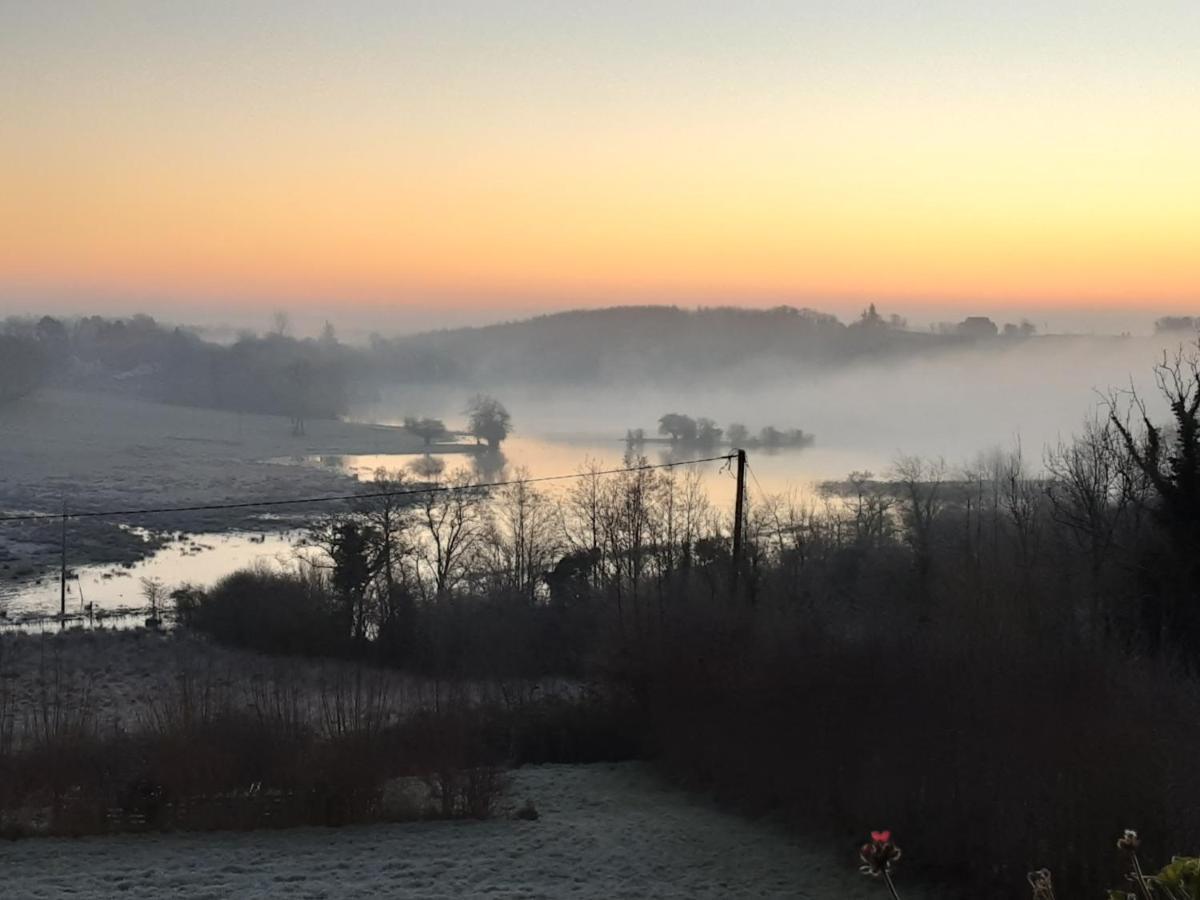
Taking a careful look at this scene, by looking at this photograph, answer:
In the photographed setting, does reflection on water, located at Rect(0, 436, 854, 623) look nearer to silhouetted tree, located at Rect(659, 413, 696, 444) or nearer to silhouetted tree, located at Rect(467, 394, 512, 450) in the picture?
silhouetted tree, located at Rect(467, 394, 512, 450)

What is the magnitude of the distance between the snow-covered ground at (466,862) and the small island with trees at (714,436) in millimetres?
68112

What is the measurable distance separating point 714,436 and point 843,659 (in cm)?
7048

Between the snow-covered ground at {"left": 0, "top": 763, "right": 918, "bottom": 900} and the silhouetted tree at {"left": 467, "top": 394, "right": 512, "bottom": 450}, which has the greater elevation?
the silhouetted tree at {"left": 467, "top": 394, "right": 512, "bottom": 450}

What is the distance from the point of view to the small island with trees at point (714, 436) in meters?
83.9

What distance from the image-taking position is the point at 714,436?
3359 inches

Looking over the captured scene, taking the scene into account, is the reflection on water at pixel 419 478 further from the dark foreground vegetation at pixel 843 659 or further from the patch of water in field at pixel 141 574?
the dark foreground vegetation at pixel 843 659

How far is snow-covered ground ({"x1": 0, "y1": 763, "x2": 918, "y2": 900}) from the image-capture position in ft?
36.8

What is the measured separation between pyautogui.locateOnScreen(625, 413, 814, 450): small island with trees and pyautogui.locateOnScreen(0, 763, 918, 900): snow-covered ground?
A: 223ft

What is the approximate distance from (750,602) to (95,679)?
16858mm

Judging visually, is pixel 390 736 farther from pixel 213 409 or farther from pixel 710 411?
pixel 213 409

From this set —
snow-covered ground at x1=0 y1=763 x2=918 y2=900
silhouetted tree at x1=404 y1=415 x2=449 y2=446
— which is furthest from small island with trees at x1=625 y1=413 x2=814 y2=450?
snow-covered ground at x1=0 y1=763 x2=918 y2=900

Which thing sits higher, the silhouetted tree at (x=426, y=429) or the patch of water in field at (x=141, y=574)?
the silhouetted tree at (x=426, y=429)

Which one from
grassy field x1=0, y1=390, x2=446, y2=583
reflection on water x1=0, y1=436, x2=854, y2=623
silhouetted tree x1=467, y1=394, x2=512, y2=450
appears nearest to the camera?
reflection on water x1=0, y1=436, x2=854, y2=623

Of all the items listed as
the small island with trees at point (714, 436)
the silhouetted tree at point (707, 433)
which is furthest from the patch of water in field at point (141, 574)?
the silhouetted tree at point (707, 433)
